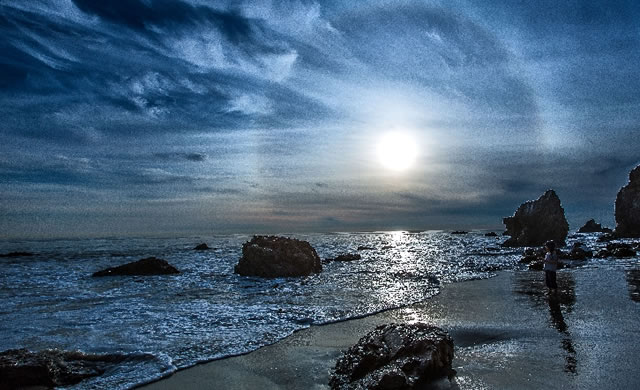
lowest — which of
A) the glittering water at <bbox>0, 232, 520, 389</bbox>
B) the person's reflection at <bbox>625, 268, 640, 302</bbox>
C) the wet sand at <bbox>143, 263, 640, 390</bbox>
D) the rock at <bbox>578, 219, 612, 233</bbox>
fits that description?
the glittering water at <bbox>0, 232, 520, 389</bbox>

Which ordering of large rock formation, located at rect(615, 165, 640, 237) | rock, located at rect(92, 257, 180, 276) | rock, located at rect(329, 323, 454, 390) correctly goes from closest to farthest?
rock, located at rect(329, 323, 454, 390) → rock, located at rect(92, 257, 180, 276) → large rock formation, located at rect(615, 165, 640, 237)

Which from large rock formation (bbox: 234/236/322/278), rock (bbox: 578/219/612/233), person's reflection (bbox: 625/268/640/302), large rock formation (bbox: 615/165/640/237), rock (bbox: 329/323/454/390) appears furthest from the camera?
rock (bbox: 578/219/612/233)

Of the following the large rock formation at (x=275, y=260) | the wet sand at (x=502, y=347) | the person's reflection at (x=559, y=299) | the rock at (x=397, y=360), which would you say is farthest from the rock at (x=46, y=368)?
the large rock formation at (x=275, y=260)

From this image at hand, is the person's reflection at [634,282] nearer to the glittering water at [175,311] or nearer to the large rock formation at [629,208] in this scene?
the glittering water at [175,311]

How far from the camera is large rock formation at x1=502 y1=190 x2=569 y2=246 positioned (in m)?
57.4

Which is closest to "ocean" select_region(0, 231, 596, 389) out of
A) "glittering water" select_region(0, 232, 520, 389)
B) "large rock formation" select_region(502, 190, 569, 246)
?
"glittering water" select_region(0, 232, 520, 389)

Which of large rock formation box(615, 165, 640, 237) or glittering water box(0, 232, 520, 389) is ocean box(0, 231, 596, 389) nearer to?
glittering water box(0, 232, 520, 389)

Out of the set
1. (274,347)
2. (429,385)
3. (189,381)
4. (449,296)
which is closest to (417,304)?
(449,296)

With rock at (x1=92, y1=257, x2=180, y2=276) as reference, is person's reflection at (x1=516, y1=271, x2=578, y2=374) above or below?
above

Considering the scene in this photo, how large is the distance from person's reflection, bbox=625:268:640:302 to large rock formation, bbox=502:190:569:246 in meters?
38.3

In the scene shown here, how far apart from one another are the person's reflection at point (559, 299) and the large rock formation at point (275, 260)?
523 inches

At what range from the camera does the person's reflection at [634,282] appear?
13383 mm

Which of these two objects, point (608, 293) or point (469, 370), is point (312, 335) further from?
point (608, 293)

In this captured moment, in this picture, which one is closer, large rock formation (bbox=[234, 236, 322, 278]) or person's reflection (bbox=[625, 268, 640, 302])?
person's reflection (bbox=[625, 268, 640, 302])
